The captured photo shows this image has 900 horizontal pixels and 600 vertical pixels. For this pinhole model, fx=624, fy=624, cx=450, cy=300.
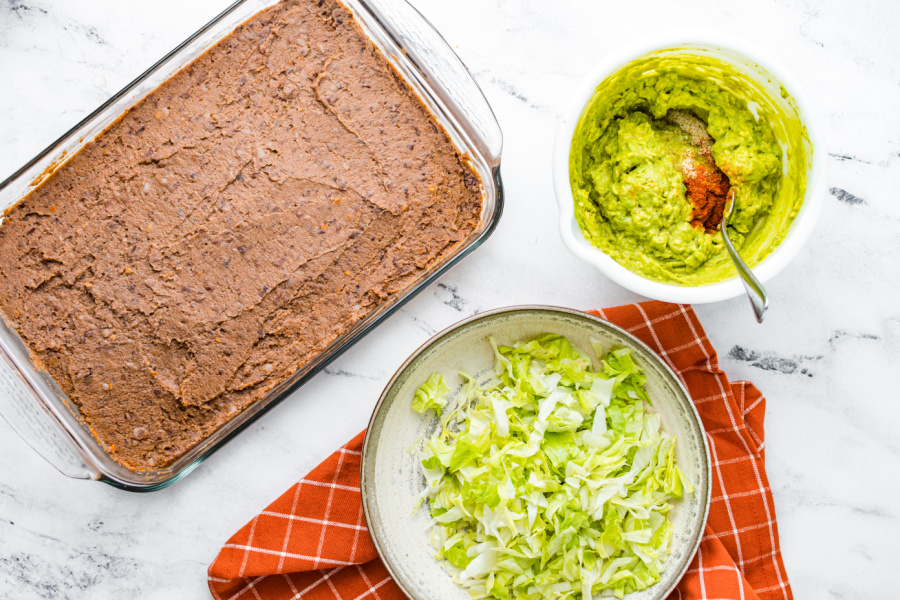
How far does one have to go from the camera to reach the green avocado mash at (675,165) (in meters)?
1.54

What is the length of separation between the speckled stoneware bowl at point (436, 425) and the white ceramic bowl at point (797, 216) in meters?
0.20

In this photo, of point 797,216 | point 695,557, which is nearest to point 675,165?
point 797,216

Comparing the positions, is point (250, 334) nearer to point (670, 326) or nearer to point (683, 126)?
point (670, 326)

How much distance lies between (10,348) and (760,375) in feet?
7.08

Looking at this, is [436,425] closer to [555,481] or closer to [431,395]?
[431,395]

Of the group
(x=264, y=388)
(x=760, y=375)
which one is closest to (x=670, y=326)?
(x=760, y=375)

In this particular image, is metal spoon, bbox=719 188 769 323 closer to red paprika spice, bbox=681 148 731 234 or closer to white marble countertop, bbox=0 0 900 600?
red paprika spice, bbox=681 148 731 234

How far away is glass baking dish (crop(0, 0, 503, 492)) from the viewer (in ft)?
5.64

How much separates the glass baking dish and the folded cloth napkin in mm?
279

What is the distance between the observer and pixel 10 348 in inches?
68.7

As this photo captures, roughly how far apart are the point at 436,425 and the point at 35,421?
1.13m

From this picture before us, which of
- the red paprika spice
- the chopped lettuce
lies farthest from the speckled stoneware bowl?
the red paprika spice

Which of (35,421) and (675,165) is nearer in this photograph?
(675,165)

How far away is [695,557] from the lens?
1.74 metres
